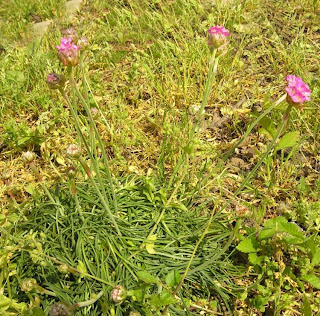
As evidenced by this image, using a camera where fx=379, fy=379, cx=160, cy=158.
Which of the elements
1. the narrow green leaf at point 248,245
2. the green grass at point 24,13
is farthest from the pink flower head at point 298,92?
the green grass at point 24,13

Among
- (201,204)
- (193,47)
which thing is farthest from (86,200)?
(193,47)

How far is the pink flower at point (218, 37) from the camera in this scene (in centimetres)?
116

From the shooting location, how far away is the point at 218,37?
3.84ft

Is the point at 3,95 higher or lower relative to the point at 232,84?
higher

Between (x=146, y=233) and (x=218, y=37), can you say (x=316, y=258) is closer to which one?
(x=146, y=233)

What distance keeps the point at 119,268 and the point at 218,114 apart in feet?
3.65

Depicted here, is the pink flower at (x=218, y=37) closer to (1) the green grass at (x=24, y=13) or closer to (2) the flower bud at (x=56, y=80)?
(2) the flower bud at (x=56, y=80)

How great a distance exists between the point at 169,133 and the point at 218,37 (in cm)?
66

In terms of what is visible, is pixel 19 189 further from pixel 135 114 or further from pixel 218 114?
pixel 218 114

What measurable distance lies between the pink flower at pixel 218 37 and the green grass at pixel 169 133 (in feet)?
1.69

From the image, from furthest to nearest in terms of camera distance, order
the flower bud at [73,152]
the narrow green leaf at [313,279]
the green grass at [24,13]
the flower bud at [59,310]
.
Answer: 1. the green grass at [24,13]
2. the narrow green leaf at [313,279]
3. the flower bud at [73,152]
4. the flower bud at [59,310]

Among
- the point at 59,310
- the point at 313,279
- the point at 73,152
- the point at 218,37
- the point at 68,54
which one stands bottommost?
the point at 313,279

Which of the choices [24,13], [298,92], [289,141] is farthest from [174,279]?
[24,13]

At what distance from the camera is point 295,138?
1.64 meters
